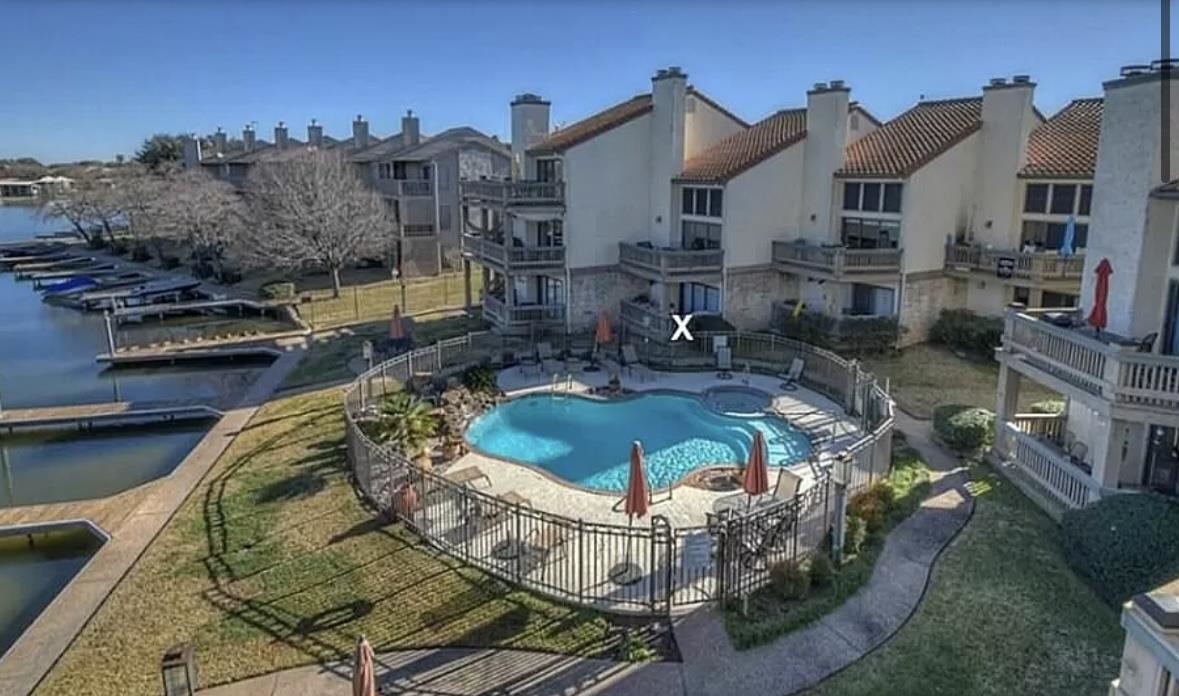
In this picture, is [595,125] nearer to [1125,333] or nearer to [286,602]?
[1125,333]

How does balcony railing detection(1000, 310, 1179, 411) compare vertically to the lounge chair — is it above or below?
above

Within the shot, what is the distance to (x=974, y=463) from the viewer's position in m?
17.0

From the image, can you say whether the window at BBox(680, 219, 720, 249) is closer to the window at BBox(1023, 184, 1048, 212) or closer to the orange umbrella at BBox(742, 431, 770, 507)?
the window at BBox(1023, 184, 1048, 212)

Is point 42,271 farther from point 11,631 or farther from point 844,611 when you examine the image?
point 844,611

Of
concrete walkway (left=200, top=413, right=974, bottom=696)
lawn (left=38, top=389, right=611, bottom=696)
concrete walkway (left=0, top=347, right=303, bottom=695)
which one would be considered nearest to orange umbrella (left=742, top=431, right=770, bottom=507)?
concrete walkway (left=200, top=413, right=974, bottom=696)

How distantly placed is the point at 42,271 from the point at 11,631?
61.2 m

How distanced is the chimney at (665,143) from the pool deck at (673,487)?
834 centimetres

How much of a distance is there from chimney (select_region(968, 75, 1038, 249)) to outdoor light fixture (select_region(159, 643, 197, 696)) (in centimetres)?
2816

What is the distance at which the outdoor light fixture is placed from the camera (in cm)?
869

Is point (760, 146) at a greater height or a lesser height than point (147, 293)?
greater

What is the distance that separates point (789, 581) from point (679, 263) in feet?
60.1

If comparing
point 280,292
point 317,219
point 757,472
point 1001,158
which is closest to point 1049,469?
point 757,472

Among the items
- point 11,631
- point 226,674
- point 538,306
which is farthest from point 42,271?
point 226,674

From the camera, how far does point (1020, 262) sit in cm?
2480
